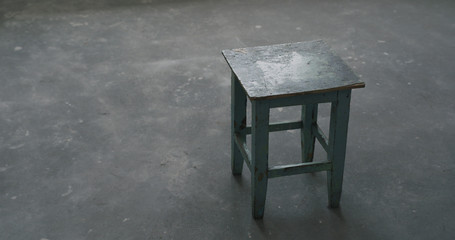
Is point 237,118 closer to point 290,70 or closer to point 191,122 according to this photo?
point 290,70

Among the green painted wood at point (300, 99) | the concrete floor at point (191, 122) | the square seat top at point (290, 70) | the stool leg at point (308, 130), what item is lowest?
the concrete floor at point (191, 122)

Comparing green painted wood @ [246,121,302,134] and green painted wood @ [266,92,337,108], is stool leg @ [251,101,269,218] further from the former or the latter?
→ green painted wood @ [246,121,302,134]

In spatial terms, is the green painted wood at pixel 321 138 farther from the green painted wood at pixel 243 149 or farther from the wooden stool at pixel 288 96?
the green painted wood at pixel 243 149

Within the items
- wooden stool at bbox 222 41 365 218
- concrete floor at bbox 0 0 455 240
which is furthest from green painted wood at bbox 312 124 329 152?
concrete floor at bbox 0 0 455 240

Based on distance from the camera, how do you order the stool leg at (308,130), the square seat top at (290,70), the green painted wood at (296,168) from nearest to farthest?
the square seat top at (290,70), the green painted wood at (296,168), the stool leg at (308,130)

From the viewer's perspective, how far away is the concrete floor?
2877 millimetres

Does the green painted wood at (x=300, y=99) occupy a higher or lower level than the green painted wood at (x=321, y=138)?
higher

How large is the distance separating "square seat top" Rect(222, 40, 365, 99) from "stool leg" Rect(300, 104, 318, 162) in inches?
11.3

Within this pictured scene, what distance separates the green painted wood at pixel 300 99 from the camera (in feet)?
8.33

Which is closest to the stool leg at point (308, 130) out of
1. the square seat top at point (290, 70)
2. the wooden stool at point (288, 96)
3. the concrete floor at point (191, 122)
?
the wooden stool at point (288, 96)

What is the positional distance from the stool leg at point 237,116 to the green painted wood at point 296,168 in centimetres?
34

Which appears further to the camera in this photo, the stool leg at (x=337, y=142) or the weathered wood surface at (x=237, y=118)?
the weathered wood surface at (x=237, y=118)

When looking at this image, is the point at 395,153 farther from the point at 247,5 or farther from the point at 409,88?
the point at 247,5

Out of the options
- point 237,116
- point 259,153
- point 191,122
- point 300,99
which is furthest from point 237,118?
point 191,122
